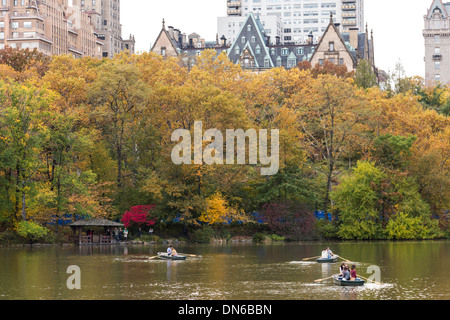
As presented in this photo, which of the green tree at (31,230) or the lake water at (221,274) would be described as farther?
the green tree at (31,230)

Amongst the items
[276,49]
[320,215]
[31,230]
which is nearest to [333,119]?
[320,215]

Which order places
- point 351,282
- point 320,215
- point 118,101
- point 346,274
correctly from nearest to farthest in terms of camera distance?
point 351,282 < point 346,274 < point 118,101 < point 320,215

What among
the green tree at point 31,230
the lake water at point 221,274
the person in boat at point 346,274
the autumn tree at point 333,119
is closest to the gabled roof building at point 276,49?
the autumn tree at point 333,119

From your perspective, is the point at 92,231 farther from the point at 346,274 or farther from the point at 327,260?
the point at 346,274

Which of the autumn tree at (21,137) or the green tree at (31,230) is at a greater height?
the autumn tree at (21,137)

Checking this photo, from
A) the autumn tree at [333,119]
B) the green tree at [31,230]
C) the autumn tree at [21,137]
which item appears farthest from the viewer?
the autumn tree at [333,119]

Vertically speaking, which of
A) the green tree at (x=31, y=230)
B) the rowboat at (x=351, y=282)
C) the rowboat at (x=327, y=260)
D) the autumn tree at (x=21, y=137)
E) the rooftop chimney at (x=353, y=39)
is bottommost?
the rowboat at (x=327, y=260)

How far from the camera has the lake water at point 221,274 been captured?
135 ft

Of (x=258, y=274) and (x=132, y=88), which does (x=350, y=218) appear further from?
(x=258, y=274)

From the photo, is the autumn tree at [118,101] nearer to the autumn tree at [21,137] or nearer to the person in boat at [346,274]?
the autumn tree at [21,137]

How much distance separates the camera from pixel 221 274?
1961 inches

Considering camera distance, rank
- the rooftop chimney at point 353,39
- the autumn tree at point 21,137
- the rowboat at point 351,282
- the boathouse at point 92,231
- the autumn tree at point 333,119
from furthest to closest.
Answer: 1. the rooftop chimney at point 353,39
2. the autumn tree at point 333,119
3. the boathouse at point 92,231
4. the autumn tree at point 21,137
5. the rowboat at point 351,282

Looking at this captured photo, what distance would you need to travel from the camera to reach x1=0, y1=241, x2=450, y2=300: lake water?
4122cm

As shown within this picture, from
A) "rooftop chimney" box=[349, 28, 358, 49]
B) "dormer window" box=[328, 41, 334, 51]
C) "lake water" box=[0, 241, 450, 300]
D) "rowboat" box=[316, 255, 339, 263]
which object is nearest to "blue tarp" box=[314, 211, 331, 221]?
"lake water" box=[0, 241, 450, 300]
